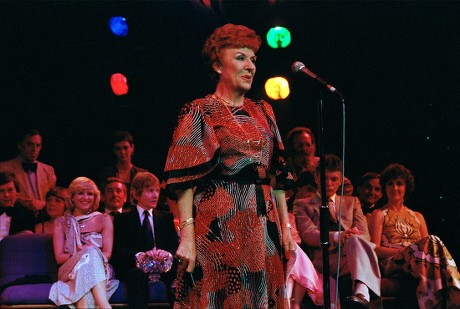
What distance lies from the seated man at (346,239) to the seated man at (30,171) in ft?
7.29

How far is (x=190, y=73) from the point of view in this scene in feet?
26.3

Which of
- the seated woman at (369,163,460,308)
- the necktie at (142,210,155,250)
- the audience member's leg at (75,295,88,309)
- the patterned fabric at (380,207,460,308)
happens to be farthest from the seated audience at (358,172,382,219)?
the audience member's leg at (75,295,88,309)

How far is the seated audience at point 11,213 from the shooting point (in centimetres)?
580

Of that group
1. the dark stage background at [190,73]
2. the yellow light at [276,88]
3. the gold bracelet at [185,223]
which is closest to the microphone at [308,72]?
the gold bracelet at [185,223]

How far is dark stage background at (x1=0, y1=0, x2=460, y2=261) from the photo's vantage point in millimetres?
7410

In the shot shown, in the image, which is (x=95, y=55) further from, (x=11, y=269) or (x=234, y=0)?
(x=11, y=269)

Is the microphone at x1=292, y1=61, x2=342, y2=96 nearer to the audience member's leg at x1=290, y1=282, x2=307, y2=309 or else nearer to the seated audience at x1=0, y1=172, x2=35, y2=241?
the audience member's leg at x1=290, y1=282, x2=307, y2=309

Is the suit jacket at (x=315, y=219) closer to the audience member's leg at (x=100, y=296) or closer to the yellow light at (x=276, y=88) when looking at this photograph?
the audience member's leg at (x=100, y=296)

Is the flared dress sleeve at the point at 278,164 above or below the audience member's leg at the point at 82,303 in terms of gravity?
above

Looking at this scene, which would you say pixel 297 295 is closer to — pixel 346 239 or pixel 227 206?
pixel 346 239

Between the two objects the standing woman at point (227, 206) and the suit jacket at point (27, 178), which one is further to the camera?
the suit jacket at point (27, 178)

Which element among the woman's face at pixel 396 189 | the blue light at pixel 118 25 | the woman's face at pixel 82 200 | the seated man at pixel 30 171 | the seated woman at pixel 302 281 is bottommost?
the seated woman at pixel 302 281

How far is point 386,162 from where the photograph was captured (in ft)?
25.2

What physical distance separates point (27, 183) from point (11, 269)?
1.29 meters
